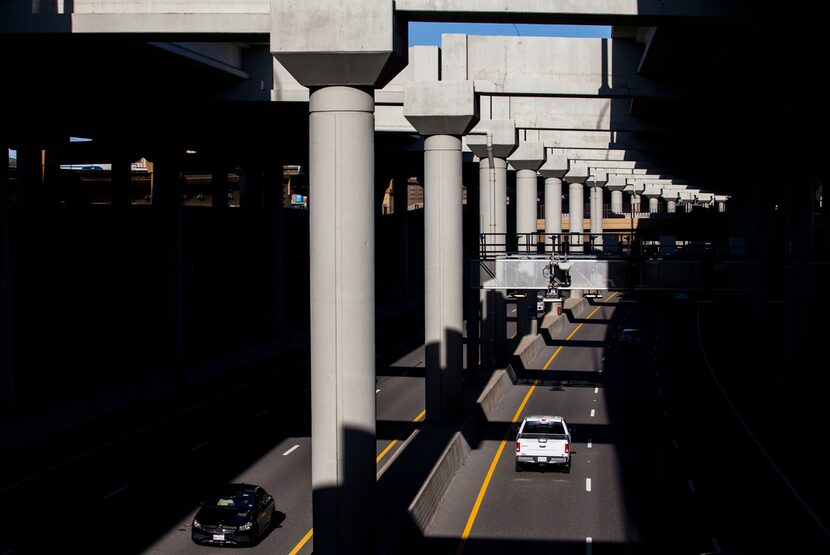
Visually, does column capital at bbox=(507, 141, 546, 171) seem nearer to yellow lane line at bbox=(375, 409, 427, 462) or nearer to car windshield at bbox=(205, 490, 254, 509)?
yellow lane line at bbox=(375, 409, 427, 462)

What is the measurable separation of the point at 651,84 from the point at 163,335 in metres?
27.4

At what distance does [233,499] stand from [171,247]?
2755cm

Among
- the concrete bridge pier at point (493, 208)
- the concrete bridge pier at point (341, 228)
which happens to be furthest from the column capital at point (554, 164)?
the concrete bridge pier at point (341, 228)

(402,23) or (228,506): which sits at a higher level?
(402,23)

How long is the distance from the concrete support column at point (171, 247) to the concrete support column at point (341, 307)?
33980 mm

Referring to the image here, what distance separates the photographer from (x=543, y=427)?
33094 mm

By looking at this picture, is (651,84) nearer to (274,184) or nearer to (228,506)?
(228,506)

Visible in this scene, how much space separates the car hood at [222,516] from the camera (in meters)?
24.1

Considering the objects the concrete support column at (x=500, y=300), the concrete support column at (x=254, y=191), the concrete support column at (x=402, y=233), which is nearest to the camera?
the concrete support column at (x=500, y=300)

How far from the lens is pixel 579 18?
1838 cm

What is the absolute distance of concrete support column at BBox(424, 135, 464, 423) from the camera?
35.4 meters

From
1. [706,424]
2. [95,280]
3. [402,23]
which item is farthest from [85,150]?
[402,23]

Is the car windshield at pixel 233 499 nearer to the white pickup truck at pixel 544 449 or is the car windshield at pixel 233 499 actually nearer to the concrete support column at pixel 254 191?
the white pickup truck at pixel 544 449

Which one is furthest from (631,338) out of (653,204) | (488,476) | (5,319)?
(653,204)
